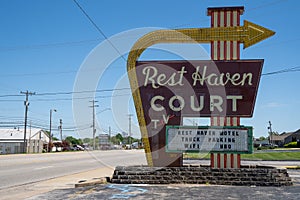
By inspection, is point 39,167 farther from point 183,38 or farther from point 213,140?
point 183,38

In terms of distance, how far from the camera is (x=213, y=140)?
43.1 feet

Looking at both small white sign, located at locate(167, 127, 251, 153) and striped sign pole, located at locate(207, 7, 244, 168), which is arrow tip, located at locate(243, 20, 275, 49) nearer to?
striped sign pole, located at locate(207, 7, 244, 168)

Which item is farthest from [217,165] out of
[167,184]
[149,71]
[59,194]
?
[59,194]

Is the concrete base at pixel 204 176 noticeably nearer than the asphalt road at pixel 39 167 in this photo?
Yes

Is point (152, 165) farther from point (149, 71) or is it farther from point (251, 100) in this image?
point (251, 100)

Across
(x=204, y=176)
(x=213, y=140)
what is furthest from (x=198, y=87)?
(x=204, y=176)

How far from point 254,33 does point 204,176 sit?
5.74 m

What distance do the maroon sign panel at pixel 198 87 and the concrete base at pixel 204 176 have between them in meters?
2.12

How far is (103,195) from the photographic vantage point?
10203mm

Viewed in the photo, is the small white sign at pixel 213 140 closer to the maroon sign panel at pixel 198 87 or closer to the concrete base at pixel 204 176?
the maroon sign panel at pixel 198 87

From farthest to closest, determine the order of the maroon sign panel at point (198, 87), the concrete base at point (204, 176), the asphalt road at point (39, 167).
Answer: the asphalt road at point (39, 167), the maroon sign panel at point (198, 87), the concrete base at point (204, 176)

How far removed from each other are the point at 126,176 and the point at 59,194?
2969 mm

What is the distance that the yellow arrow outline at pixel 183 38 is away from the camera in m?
13.4

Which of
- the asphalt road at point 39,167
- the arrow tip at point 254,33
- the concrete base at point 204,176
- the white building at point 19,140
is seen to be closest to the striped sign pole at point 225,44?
the arrow tip at point 254,33
